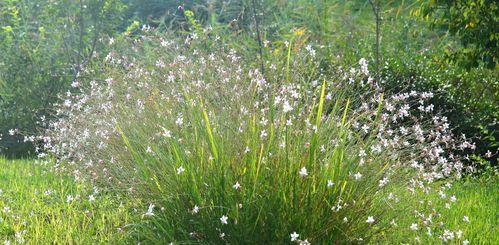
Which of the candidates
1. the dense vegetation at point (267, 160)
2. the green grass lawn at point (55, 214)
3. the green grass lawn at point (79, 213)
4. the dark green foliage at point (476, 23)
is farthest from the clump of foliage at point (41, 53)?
the dark green foliage at point (476, 23)

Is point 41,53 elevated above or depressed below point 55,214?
below

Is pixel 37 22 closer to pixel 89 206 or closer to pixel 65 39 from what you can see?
pixel 65 39

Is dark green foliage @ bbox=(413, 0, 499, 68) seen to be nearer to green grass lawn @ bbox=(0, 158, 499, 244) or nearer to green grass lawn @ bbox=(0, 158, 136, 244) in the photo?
green grass lawn @ bbox=(0, 158, 499, 244)

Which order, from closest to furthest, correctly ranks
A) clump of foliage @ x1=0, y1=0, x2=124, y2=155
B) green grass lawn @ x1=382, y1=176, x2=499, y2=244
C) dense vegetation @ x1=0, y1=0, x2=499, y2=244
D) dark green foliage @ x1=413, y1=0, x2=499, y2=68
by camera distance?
dense vegetation @ x1=0, y1=0, x2=499, y2=244
green grass lawn @ x1=382, y1=176, x2=499, y2=244
dark green foliage @ x1=413, y1=0, x2=499, y2=68
clump of foliage @ x1=0, y1=0, x2=124, y2=155

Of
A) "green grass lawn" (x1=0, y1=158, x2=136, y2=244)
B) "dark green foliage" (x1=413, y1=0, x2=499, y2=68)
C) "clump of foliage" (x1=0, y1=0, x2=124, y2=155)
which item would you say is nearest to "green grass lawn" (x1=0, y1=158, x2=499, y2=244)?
"green grass lawn" (x1=0, y1=158, x2=136, y2=244)

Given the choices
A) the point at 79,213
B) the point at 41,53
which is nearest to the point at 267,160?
the point at 79,213

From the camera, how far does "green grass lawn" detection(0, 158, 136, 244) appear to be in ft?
16.4

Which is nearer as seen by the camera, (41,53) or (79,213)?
(79,213)

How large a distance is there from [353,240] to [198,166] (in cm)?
107

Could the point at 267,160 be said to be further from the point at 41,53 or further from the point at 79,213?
the point at 41,53

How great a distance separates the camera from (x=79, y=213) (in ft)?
19.0

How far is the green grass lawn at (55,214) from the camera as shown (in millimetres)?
4989

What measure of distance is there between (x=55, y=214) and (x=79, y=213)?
20 centimetres

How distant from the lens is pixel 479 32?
6.39 metres
